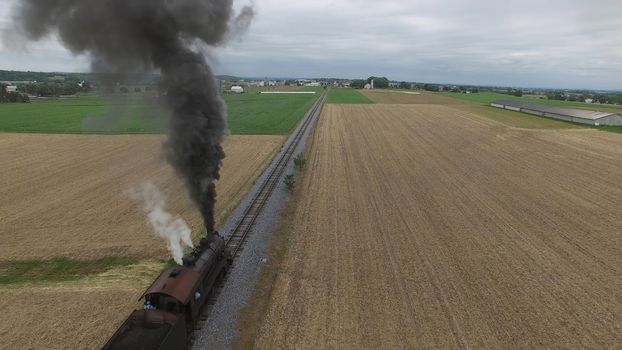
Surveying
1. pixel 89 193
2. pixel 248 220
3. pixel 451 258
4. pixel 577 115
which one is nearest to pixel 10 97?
pixel 89 193

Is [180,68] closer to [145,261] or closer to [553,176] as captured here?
[145,261]

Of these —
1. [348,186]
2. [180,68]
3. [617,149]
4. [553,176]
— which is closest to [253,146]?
[348,186]

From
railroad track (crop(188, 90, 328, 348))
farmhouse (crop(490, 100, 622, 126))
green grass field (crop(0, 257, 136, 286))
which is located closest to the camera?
railroad track (crop(188, 90, 328, 348))

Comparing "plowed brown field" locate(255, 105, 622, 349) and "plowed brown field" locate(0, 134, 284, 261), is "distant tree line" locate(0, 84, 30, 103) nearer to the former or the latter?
"plowed brown field" locate(0, 134, 284, 261)

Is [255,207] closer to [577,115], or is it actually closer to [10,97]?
[577,115]

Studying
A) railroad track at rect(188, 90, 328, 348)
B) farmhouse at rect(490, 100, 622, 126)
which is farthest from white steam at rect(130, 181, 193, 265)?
farmhouse at rect(490, 100, 622, 126)

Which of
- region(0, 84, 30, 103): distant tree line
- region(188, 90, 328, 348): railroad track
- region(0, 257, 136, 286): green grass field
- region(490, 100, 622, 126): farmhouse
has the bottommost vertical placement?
region(0, 257, 136, 286): green grass field
